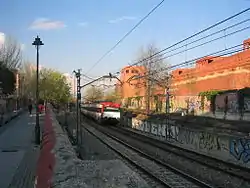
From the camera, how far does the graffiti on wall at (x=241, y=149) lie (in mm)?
18484

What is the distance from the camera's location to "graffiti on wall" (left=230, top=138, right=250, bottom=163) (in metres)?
18.5

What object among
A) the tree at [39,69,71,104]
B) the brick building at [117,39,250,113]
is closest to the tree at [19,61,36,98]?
the tree at [39,69,71,104]

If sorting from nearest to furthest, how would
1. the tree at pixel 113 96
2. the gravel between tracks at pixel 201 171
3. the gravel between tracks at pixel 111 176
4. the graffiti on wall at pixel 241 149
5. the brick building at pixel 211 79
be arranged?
1. the gravel between tracks at pixel 111 176
2. the gravel between tracks at pixel 201 171
3. the graffiti on wall at pixel 241 149
4. the brick building at pixel 211 79
5. the tree at pixel 113 96

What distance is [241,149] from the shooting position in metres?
19.0

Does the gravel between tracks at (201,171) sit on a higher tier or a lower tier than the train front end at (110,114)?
lower

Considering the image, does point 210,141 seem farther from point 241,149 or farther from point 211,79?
point 211,79

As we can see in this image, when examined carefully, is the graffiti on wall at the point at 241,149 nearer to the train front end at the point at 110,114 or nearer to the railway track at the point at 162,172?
the railway track at the point at 162,172

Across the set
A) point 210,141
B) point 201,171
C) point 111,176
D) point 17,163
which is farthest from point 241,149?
point 17,163

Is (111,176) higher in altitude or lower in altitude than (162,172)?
higher

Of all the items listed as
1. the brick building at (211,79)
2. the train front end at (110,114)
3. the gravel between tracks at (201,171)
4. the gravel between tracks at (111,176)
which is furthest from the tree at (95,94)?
the gravel between tracks at (111,176)

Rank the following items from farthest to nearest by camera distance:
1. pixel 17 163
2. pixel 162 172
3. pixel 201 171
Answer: pixel 201 171, pixel 162 172, pixel 17 163

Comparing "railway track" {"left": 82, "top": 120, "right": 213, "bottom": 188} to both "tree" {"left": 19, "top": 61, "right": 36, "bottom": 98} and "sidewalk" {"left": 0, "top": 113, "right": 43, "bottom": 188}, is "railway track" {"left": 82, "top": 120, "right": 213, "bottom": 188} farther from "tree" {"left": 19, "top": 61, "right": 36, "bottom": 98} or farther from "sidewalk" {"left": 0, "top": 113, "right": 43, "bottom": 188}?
"tree" {"left": 19, "top": 61, "right": 36, "bottom": 98}

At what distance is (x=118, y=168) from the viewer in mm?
15062

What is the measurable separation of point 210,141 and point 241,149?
157 inches
